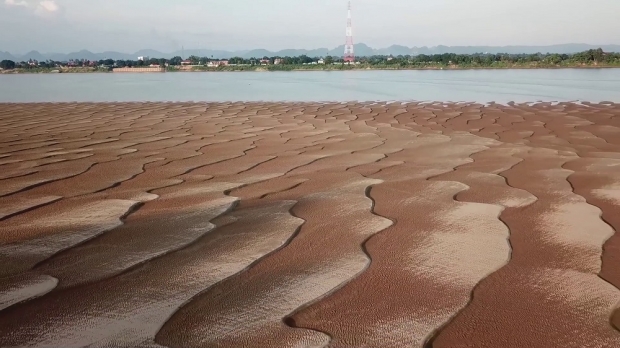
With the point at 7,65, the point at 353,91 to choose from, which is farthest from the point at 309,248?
the point at 7,65

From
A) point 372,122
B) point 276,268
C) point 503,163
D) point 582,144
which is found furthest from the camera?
point 372,122

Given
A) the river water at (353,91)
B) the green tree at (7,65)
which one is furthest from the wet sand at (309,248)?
the green tree at (7,65)

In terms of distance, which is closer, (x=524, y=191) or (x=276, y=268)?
(x=276, y=268)

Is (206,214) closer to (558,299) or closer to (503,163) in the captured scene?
(558,299)

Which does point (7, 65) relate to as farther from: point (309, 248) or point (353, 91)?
point (309, 248)

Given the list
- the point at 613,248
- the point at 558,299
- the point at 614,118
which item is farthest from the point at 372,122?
the point at 558,299

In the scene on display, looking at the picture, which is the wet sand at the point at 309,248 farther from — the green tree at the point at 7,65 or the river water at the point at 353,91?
the green tree at the point at 7,65

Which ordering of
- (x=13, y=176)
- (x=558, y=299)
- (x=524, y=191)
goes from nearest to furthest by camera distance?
1. (x=558, y=299)
2. (x=524, y=191)
3. (x=13, y=176)

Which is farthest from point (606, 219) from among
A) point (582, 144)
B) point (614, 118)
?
point (614, 118)

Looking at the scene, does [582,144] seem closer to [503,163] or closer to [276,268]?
[503,163]
